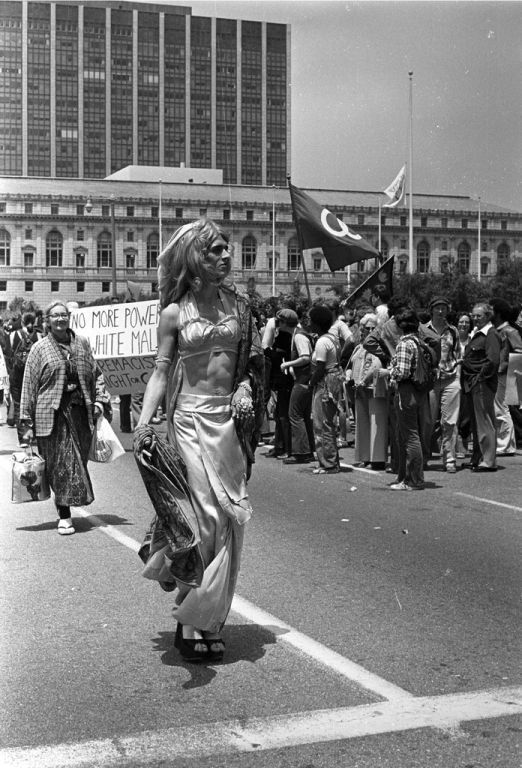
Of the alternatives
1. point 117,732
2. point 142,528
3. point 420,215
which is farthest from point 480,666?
point 420,215

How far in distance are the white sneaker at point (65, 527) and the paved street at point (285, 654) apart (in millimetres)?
113

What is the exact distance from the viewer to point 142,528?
8469mm

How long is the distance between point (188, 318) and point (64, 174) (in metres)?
163

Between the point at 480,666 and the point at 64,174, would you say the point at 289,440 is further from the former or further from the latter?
the point at 64,174

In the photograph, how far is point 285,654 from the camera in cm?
501

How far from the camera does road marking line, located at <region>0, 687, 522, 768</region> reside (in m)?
3.78

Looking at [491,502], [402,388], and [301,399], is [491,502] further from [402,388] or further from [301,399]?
[301,399]

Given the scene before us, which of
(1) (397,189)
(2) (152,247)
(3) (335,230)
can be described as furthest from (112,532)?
(2) (152,247)

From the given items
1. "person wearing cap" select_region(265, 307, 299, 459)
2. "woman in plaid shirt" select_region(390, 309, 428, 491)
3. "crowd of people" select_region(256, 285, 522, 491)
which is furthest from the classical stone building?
"woman in plaid shirt" select_region(390, 309, 428, 491)

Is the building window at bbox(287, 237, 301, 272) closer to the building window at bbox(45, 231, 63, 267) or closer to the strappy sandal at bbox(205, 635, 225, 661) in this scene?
the building window at bbox(45, 231, 63, 267)

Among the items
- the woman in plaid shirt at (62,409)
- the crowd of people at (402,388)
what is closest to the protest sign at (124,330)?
the crowd of people at (402,388)

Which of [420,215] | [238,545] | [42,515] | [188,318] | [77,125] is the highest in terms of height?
[77,125]

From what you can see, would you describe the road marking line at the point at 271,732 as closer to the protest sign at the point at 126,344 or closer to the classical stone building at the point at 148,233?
the protest sign at the point at 126,344

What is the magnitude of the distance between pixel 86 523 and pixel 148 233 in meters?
124
